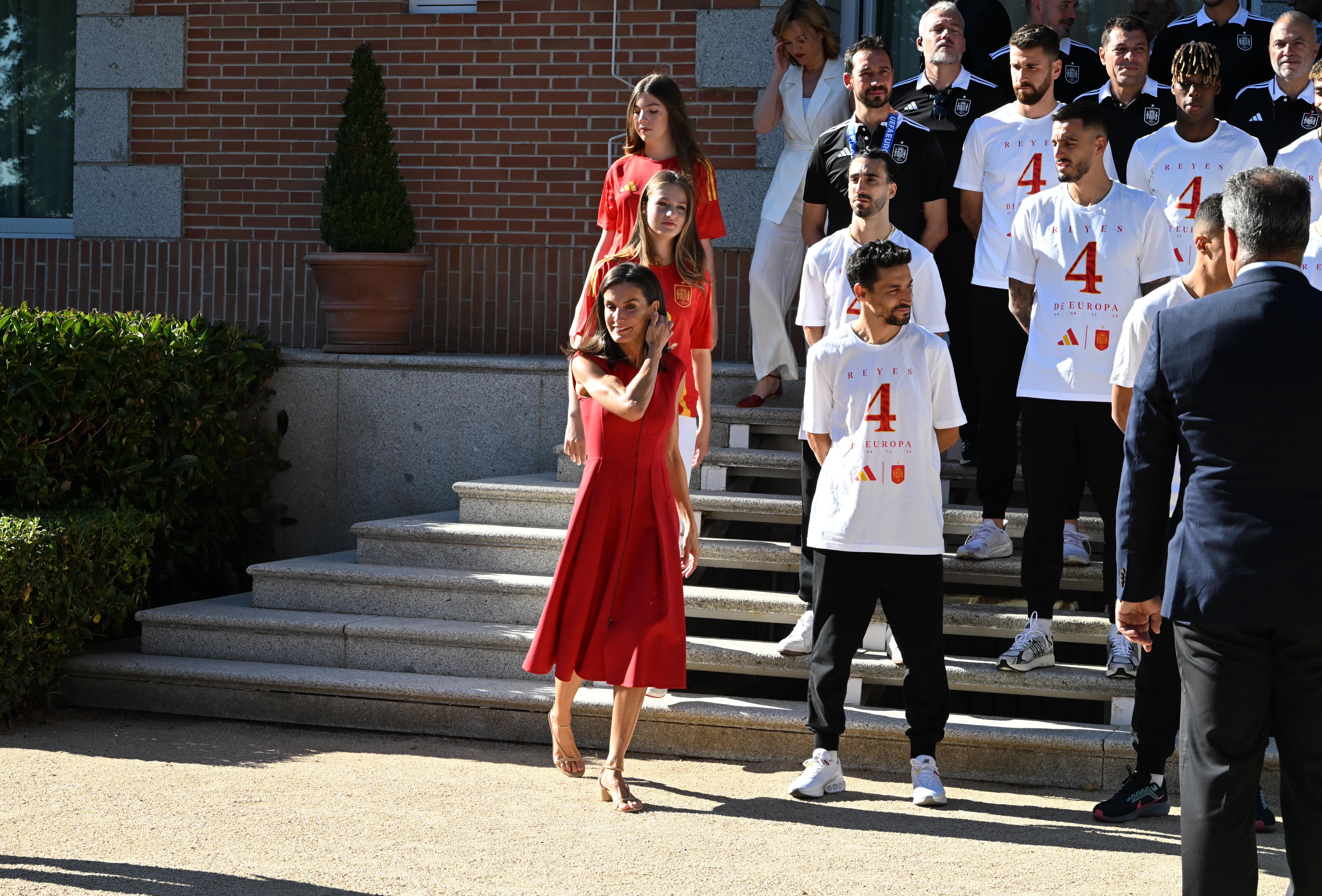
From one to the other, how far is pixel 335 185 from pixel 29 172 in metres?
2.83

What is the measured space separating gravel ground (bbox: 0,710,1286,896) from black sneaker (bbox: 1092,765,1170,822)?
0.06 metres

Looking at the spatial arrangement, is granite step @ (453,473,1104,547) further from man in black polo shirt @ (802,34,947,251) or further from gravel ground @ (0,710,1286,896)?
gravel ground @ (0,710,1286,896)

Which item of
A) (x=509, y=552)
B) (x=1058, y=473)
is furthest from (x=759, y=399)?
(x=1058, y=473)

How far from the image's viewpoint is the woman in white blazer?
6691mm

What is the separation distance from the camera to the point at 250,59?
861 centimetres

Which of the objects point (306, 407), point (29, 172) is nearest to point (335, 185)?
point (306, 407)

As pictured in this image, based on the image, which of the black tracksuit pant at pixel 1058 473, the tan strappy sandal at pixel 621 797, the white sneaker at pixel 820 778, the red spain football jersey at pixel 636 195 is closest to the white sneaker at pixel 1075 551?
the black tracksuit pant at pixel 1058 473

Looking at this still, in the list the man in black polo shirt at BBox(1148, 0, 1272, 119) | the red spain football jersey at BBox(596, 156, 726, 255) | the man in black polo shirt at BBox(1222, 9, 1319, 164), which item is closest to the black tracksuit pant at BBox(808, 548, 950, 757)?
the red spain football jersey at BBox(596, 156, 726, 255)

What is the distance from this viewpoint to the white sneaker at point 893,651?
5.28 metres

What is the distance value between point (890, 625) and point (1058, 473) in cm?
91

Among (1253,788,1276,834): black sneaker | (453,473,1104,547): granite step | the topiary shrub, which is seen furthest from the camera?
the topiary shrub

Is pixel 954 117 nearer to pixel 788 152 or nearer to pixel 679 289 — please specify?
pixel 788 152

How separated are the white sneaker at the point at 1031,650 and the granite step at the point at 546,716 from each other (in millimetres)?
205

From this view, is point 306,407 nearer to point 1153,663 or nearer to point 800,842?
point 800,842
